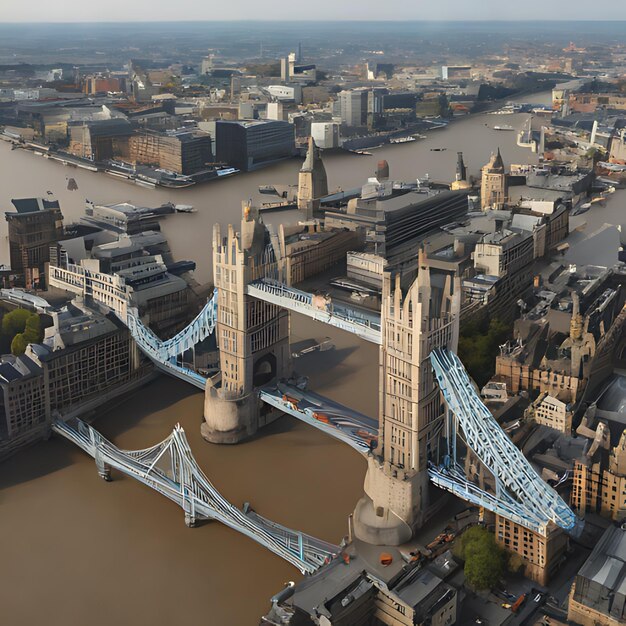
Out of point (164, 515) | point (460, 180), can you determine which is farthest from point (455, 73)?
point (164, 515)

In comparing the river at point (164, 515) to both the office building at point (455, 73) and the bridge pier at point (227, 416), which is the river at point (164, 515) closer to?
the bridge pier at point (227, 416)

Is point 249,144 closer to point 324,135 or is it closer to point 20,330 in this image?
point 324,135

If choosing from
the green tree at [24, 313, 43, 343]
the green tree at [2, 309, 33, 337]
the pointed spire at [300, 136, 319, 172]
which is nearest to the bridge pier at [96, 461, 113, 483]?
Answer: the green tree at [24, 313, 43, 343]

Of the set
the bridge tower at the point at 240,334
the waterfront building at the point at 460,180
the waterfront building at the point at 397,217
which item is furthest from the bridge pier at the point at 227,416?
the waterfront building at the point at 460,180

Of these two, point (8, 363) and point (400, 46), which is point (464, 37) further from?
point (8, 363)

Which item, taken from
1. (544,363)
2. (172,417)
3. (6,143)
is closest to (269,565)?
(172,417)
